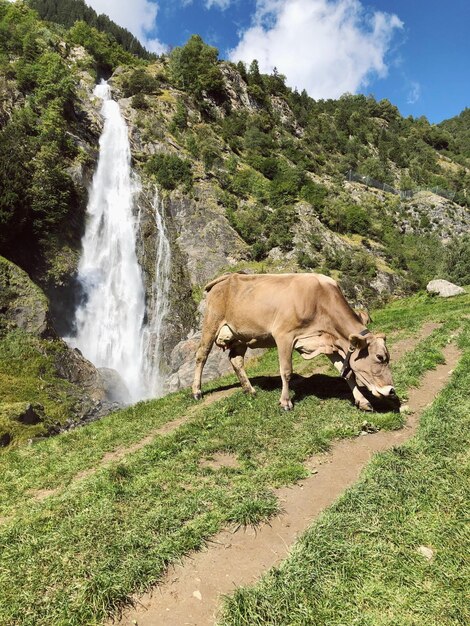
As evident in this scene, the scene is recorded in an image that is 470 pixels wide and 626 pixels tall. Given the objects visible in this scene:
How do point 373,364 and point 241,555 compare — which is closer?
point 241,555

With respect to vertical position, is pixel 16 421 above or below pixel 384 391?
below

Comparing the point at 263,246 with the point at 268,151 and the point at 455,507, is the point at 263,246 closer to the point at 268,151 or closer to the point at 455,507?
the point at 268,151

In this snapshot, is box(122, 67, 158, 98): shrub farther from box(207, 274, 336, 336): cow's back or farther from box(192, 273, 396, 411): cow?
box(192, 273, 396, 411): cow

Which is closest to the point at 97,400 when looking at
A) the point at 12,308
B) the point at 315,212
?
the point at 12,308

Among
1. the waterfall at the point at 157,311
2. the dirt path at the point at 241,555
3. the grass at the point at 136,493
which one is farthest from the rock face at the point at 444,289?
the dirt path at the point at 241,555

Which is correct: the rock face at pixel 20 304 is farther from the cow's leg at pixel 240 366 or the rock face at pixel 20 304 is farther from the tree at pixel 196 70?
the tree at pixel 196 70

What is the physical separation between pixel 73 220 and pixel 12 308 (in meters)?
15.9

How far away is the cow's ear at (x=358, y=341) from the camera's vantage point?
8234 mm

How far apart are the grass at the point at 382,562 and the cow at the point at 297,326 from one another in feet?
9.35

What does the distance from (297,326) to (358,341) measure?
151 centimetres

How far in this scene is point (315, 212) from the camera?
5125 centimetres

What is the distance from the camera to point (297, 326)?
9.23 m

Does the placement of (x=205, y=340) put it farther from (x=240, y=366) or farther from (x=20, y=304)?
(x=20, y=304)

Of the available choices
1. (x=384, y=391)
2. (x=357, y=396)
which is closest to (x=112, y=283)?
(x=357, y=396)
